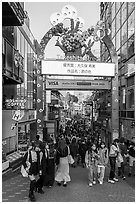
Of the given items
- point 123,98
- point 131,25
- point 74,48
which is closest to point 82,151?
point 74,48

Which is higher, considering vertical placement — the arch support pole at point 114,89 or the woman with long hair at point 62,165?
the arch support pole at point 114,89

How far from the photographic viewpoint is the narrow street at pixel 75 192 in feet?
23.5

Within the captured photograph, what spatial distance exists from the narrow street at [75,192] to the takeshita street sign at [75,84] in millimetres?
8578

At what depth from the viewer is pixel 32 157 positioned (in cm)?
732

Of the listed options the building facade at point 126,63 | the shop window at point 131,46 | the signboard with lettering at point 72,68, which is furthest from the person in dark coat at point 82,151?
the shop window at point 131,46

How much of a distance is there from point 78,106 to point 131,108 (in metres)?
104

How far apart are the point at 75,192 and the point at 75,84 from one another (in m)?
10.4

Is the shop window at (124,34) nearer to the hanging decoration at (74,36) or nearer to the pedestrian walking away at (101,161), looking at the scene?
the hanging decoration at (74,36)

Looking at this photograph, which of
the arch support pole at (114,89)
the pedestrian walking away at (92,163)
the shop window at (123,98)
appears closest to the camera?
the pedestrian walking away at (92,163)

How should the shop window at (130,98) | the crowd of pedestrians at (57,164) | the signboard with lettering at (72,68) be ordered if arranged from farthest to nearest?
the shop window at (130,98) < the signboard with lettering at (72,68) < the crowd of pedestrians at (57,164)

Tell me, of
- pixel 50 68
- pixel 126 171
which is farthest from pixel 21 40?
pixel 126 171

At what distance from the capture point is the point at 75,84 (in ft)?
56.4

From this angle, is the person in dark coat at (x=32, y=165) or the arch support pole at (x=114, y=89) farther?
the arch support pole at (x=114, y=89)

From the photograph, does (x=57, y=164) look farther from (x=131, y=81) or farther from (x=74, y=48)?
(x=131, y=81)
